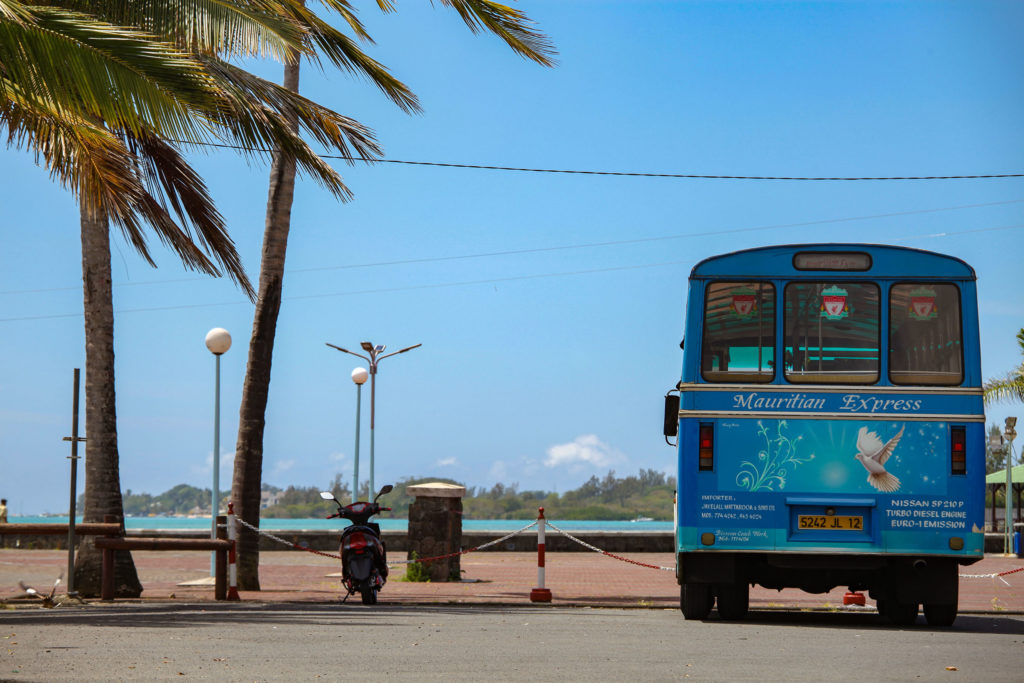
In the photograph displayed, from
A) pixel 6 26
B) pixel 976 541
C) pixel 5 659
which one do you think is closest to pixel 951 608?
pixel 976 541

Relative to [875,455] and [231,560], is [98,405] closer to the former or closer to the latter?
[231,560]

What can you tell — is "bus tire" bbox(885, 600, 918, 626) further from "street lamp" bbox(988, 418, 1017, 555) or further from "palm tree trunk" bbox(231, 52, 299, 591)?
"street lamp" bbox(988, 418, 1017, 555)

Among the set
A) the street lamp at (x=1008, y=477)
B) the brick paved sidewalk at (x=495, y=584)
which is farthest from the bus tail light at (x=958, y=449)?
the street lamp at (x=1008, y=477)

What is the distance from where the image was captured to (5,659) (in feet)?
27.1

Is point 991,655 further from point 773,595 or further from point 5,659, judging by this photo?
point 773,595

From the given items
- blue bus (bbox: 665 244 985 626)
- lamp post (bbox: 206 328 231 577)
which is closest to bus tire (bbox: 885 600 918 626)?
blue bus (bbox: 665 244 985 626)

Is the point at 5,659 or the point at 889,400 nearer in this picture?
the point at 5,659

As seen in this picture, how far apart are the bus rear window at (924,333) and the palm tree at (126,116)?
6.19 m

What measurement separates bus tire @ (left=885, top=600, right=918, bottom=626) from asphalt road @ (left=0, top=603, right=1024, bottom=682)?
0.20 m

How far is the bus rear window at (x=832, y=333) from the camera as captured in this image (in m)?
11.6

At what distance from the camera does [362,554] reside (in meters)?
14.7

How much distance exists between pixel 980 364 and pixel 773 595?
7.29 meters

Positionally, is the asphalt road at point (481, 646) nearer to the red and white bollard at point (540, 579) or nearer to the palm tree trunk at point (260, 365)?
the red and white bollard at point (540, 579)

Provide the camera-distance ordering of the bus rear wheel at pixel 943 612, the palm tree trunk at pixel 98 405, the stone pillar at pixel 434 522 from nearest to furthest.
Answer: the bus rear wheel at pixel 943 612
the palm tree trunk at pixel 98 405
the stone pillar at pixel 434 522
